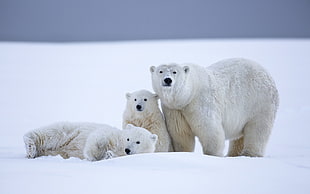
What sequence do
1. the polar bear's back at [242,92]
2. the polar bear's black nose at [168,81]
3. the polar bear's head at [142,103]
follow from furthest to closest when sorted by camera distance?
the polar bear's back at [242,92] → the polar bear's head at [142,103] → the polar bear's black nose at [168,81]

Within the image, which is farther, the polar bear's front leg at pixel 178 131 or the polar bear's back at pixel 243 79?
the polar bear's back at pixel 243 79

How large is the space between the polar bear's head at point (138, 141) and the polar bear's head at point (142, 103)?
0.60 metres

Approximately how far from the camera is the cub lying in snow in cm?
481

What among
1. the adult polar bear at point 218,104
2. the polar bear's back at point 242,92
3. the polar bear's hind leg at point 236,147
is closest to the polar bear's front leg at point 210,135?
the adult polar bear at point 218,104

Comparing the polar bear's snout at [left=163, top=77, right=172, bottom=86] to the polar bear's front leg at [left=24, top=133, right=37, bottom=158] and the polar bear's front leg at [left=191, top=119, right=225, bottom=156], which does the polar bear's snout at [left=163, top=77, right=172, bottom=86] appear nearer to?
the polar bear's front leg at [left=191, top=119, right=225, bottom=156]

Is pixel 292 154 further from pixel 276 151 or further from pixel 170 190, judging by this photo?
pixel 170 190

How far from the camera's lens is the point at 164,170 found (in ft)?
12.2

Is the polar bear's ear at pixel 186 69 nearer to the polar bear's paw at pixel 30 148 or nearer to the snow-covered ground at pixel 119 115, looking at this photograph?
the snow-covered ground at pixel 119 115

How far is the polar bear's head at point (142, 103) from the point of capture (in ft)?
18.2

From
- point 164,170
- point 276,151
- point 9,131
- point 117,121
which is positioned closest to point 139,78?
point 117,121

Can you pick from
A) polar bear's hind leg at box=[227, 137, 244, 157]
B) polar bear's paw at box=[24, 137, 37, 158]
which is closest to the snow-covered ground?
polar bear's paw at box=[24, 137, 37, 158]

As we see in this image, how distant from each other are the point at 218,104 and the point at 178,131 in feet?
1.85

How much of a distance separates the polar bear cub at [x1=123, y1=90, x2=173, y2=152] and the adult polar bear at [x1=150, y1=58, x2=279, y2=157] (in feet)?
0.39

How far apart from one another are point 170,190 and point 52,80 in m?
9.49
